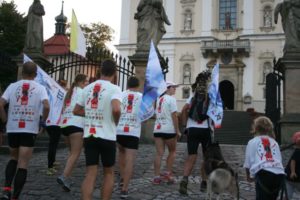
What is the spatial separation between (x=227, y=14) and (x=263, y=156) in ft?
133

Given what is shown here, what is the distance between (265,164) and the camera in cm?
561

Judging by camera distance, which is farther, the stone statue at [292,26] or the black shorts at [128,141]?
the stone statue at [292,26]

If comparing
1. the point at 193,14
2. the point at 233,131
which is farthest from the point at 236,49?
the point at 233,131

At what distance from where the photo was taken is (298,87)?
12.8 metres

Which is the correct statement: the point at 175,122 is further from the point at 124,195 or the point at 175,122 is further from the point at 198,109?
the point at 124,195

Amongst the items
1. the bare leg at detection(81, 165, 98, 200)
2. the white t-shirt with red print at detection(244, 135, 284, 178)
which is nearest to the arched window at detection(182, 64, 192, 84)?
the white t-shirt with red print at detection(244, 135, 284, 178)

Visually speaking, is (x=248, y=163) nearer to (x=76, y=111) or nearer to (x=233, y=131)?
(x=76, y=111)

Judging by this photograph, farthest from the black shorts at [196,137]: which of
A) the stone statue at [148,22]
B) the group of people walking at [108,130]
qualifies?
the stone statue at [148,22]

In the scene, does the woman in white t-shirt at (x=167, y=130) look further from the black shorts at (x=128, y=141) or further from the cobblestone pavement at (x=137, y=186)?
the black shorts at (x=128, y=141)

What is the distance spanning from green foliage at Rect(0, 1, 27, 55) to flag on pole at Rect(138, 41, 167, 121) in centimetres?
3318

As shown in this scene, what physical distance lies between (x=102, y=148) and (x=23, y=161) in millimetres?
1414

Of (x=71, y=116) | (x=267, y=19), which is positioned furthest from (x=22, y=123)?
(x=267, y=19)

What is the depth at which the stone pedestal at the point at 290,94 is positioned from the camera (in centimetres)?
1270

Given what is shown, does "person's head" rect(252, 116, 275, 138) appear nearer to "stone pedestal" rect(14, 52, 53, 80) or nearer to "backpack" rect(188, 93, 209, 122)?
"backpack" rect(188, 93, 209, 122)
